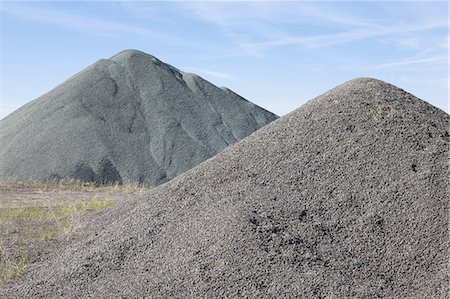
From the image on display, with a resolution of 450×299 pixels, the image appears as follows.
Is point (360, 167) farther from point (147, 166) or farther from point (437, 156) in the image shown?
point (147, 166)

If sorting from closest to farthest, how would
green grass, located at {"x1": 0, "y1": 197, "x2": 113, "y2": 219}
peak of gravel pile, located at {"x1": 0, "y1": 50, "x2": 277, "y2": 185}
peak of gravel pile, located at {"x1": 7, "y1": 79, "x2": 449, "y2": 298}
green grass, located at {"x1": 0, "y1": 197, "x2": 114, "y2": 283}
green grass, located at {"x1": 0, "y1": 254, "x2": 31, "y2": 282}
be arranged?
peak of gravel pile, located at {"x1": 7, "y1": 79, "x2": 449, "y2": 298} < green grass, located at {"x1": 0, "y1": 254, "x2": 31, "y2": 282} < green grass, located at {"x1": 0, "y1": 197, "x2": 114, "y2": 283} < green grass, located at {"x1": 0, "y1": 197, "x2": 113, "y2": 219} < peak of gravel pile, located at {"x1": 0, "y1": 50, "x2": 277, "y2": 185}

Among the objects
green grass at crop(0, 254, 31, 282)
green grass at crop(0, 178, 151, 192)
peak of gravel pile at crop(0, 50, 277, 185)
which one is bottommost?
green grass at crop(0, 254, 31, 282)

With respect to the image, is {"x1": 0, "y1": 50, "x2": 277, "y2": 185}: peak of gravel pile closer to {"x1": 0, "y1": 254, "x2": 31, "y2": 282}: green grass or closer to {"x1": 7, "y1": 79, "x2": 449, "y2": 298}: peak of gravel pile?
{"x1": 7, "y1": 79, "x2": 449, "y2": 298}: peak of gravel pile

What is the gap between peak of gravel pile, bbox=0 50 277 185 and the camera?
18.0 m

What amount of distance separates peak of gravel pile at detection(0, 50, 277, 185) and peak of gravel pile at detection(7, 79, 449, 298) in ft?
31.1

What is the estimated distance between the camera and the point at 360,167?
7539mm

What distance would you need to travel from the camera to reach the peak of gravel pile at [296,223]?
6.04 m

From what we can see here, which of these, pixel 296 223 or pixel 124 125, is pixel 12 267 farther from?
pixel 124 125

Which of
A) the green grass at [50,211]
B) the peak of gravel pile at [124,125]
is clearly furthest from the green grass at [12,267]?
the peak of gravel pile at [124,125]

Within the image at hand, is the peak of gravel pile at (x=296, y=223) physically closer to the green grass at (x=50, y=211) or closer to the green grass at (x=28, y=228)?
the green grass at (x=28, y=228)

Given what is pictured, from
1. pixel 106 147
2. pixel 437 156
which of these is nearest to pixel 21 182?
pixel 106 147

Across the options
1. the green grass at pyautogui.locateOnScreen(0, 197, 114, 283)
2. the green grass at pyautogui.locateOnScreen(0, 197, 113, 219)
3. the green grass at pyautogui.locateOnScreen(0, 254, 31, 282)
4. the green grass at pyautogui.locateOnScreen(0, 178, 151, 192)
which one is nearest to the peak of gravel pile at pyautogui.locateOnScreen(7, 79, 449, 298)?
the green grass at pyautogui.locateOnScreen(0, 254, 31, 282)

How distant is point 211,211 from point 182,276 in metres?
1.19

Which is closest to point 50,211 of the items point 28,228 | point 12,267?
point 28,228
